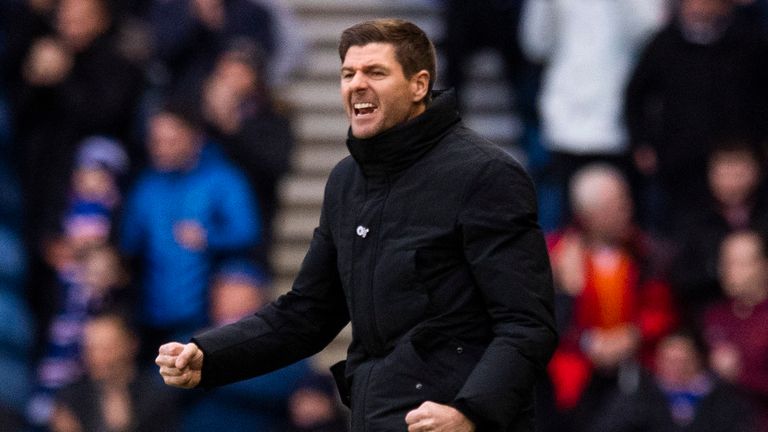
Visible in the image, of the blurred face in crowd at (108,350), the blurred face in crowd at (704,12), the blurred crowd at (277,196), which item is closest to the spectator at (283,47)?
the blurred crowd at (277,196)

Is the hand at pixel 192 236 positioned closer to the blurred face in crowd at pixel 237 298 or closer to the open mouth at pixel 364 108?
the blurred face in crowd at pixel 237 298

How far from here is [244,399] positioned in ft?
29.3

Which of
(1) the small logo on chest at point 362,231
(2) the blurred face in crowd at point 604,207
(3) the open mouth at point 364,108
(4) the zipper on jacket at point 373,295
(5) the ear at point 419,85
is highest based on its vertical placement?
(5) the ear at point 419,85

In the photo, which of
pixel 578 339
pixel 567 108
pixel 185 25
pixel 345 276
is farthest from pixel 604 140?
pixel 345 276

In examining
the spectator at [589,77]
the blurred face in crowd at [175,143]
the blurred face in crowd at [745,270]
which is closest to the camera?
the blurred face in crowd at [745,270]

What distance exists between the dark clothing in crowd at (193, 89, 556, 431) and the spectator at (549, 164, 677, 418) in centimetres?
377

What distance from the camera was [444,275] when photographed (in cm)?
485

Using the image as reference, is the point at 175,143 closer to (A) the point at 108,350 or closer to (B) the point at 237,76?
(B) the point at 237,76

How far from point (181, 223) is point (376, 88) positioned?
454cm

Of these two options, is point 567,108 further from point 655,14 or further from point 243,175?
point 243,175

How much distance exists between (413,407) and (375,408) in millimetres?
114

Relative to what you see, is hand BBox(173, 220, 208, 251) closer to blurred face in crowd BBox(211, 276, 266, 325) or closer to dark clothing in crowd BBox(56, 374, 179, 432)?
blurred face in crowd BBox(211, 276, 266, 325)

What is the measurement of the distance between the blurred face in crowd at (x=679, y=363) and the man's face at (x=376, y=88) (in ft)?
12.4

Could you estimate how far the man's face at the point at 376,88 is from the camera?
491 cm
